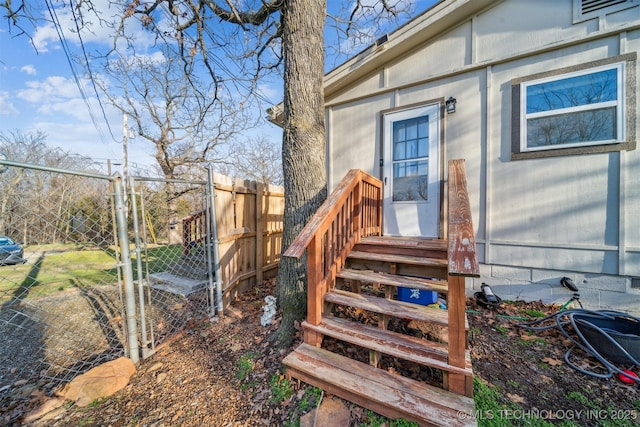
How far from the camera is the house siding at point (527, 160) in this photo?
2961mm

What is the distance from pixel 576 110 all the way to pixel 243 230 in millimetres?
4852

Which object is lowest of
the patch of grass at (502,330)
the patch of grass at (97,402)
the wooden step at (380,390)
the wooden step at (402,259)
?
the patch of grass at (97,402)

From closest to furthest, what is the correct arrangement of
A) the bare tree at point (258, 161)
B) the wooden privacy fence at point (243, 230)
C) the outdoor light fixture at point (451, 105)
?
the wooden privacy fence at point (243, 230) → the outdoor light fixture at point (451, 105) → the bare tree at point (258, 161)

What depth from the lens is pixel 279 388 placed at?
6.52 ft

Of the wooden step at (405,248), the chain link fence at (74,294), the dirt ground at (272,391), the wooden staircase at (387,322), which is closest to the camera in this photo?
the wooden staircase at (387,322)

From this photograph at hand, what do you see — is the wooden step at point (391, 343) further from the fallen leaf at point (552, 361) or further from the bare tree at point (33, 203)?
the bare tree at point (33, 203)

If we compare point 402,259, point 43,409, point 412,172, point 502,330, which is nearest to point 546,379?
point 502,330

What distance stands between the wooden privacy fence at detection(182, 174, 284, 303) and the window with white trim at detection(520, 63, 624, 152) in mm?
4062

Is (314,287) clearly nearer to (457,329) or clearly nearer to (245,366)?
(245,366)

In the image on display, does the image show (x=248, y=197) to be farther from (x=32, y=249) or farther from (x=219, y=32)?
(x=219, y=32)

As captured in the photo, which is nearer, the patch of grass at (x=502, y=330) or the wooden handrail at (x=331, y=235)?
the wooden handrail at (x=331, y=235)

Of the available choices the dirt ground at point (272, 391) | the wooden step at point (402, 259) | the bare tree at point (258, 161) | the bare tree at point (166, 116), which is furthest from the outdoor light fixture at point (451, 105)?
the bare tree at point (258, 161)

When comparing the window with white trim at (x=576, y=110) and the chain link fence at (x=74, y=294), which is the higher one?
the window with white trim at (x=576, y=110)

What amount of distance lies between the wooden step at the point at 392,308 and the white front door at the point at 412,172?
203 cm
